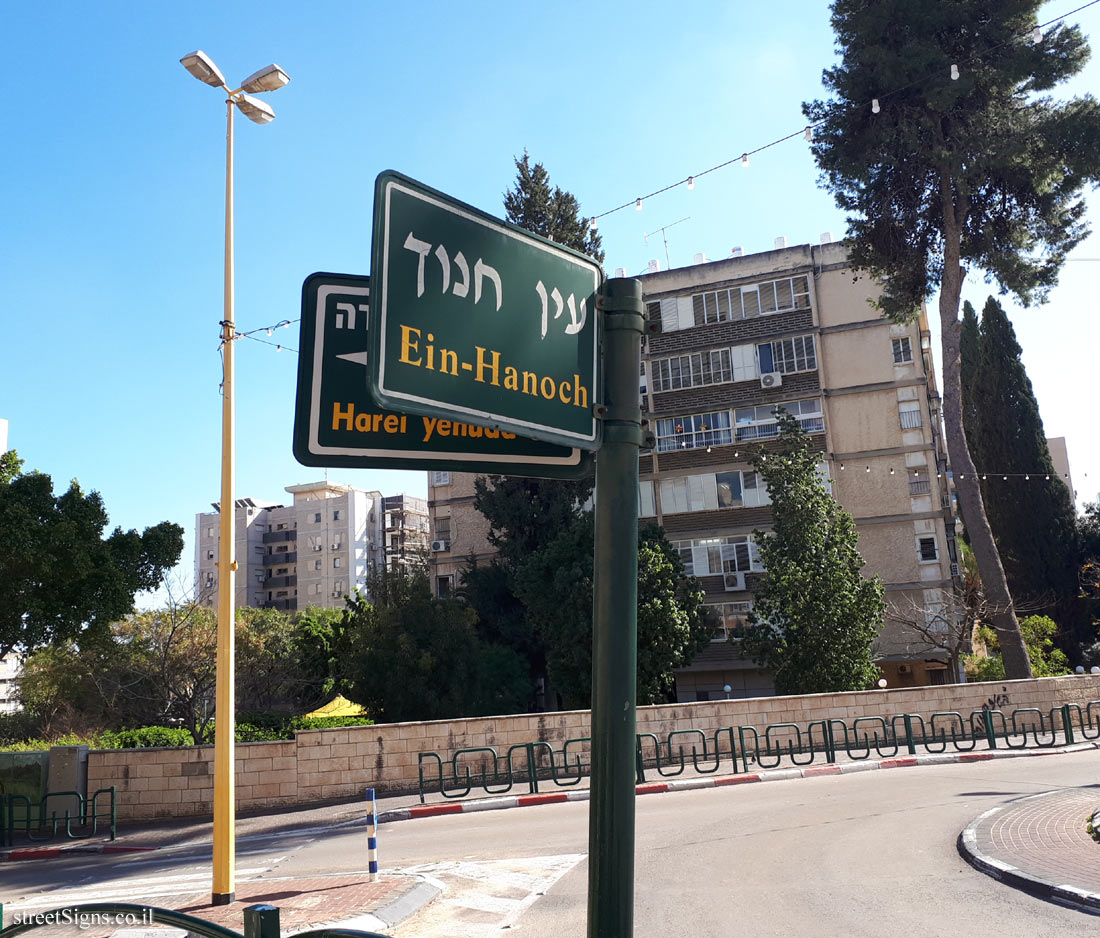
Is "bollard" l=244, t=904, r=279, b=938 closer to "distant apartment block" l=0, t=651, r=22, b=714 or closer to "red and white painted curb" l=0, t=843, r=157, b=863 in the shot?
"red and white painted curb" l=0, t=843, r=157, b=863

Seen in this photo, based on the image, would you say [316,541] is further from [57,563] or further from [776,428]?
[57,563]

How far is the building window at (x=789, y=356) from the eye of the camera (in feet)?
130

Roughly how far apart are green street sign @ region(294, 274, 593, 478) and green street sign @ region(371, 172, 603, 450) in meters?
0.17

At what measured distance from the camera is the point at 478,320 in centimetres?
215

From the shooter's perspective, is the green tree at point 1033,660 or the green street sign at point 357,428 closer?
the green street sign at point 357,428

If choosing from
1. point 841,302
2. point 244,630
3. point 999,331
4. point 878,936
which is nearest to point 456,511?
point 244,630

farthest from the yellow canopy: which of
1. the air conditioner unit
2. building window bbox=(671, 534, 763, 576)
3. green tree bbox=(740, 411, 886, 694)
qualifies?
the air conditioner unit

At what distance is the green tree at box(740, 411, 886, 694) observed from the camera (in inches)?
1091

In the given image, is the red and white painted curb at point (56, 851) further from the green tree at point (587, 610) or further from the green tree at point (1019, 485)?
the green tree at point (1019, 485)

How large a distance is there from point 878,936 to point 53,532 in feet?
60.6

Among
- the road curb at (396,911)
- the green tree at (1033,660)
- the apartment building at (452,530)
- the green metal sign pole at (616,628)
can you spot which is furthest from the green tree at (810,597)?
the green metal sign pole at (616,628)

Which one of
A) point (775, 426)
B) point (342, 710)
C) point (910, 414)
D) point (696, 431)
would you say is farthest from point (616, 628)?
point (910, 414)

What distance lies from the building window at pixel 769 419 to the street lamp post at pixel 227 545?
3107 cm

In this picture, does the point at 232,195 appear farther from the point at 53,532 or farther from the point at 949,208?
the point at 949,208
